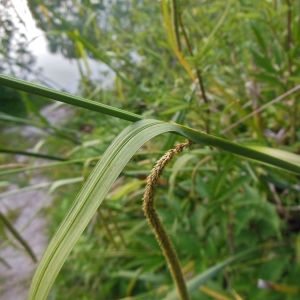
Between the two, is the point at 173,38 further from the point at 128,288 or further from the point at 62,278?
the point at 62,278

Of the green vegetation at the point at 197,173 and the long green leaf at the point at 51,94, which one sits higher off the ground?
the long green leaf at the point at 51,94

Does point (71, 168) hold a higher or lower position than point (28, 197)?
higher

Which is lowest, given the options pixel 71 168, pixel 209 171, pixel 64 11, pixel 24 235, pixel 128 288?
pixel 24 235

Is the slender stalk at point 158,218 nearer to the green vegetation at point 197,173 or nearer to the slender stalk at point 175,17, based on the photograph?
the green vegetation at point 197,173

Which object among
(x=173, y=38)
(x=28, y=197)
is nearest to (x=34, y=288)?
(x=173, y=38)

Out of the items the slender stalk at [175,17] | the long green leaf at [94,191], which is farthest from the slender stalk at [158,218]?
the slender stalk at [175,17]

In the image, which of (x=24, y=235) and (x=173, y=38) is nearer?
Result: (x=173, y=38)

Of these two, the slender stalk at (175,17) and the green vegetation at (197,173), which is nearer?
the green vegetation at (197,173)
